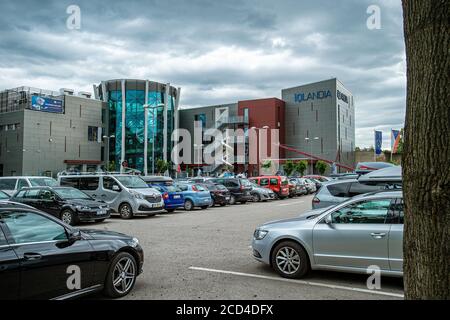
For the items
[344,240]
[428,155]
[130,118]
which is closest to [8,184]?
[344,240]

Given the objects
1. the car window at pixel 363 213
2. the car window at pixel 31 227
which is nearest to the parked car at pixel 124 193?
the car window at pixel 363 213

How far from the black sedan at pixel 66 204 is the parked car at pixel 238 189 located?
443 inches

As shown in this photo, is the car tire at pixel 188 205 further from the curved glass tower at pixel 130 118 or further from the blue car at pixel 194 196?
the curved glass tower at pixel 130 118

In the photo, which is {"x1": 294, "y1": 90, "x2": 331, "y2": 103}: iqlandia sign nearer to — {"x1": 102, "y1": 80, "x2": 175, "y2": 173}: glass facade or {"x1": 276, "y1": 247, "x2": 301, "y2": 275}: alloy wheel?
{"x1": 102, "y1": 80, "x2": 175, "y2": 173}: glass facade

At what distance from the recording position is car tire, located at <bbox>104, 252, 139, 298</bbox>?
529 cm

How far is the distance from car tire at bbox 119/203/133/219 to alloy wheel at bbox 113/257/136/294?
10.7 metres

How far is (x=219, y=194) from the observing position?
2303 centimetres

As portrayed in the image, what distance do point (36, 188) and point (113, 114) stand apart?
63.5m

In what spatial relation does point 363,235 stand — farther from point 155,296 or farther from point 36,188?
point 36,188

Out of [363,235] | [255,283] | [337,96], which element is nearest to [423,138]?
[363,235]

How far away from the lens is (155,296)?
5.48m

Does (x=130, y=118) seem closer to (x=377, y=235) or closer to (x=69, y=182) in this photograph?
(x=69, y=182)

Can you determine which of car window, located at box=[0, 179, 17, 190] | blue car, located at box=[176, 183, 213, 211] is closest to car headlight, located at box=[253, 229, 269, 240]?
blue car, located at box=[176, 183, 213, 211]

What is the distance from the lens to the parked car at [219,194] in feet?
75.3
